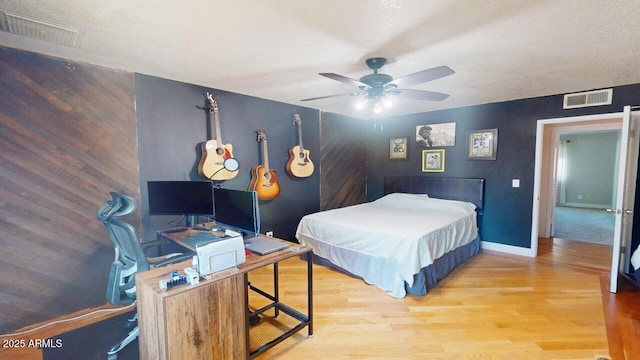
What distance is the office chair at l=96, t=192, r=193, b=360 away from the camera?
1838 millimetres

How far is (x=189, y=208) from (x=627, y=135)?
442 centimetres

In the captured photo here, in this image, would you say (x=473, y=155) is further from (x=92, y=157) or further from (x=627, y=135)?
(x=92, y=157)

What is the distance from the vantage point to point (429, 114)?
4.68 meters

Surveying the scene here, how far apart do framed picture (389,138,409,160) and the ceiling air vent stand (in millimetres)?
2204

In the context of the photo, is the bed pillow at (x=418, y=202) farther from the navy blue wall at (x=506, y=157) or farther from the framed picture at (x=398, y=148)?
the framed picture at (x=398, y=148)

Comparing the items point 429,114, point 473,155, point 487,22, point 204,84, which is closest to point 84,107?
point 204,84

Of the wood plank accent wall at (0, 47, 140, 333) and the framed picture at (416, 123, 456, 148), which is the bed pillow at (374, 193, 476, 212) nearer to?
the framed picture at (416, 123, 456, 148)

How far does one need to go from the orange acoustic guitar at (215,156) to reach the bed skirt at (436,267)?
5.25ft

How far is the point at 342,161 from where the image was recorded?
5012 mm

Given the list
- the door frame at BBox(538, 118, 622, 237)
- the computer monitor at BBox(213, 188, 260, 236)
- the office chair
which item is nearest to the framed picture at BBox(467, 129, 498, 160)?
the door frame at BBox(538, 118, 622, 237)

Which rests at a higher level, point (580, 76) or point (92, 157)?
point (580, 76)

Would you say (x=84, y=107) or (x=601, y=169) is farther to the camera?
(x=601, y=169)

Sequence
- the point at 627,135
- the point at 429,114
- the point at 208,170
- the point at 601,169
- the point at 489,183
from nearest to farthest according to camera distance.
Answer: the point at 627,135 < the point at 208,170 < the point at 489,183 < the point at 429,114 < the point at 601,169

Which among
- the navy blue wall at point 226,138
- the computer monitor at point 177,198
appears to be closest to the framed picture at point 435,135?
the navy blue wall at point 226,138
